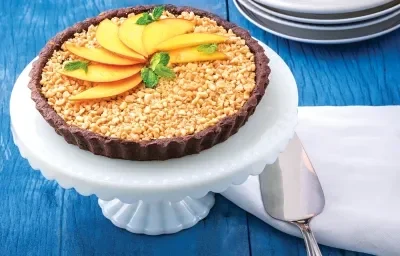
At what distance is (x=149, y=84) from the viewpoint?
1428 mm

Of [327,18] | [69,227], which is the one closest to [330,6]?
[327,18]

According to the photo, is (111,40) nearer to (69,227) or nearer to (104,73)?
(104,73)

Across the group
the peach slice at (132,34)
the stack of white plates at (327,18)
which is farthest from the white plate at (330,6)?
the peach slice at (132,34)

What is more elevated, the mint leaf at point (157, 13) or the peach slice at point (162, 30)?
the mint leaf at point (157, 13)

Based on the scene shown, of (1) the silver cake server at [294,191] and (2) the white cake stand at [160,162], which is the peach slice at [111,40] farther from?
(1) the silver cake server at [294,191]

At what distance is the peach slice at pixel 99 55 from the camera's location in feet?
4.78

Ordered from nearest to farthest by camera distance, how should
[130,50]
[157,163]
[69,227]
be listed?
[157,163]
[130,50]
[69,227]

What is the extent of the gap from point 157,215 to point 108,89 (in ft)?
1.13

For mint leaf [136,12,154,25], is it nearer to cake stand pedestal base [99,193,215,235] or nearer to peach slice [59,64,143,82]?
peach slice [59,64,143,82]

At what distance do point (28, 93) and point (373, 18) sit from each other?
99 cm

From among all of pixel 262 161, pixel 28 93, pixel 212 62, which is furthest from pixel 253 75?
pixel 28 93

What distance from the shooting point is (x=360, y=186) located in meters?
1.55

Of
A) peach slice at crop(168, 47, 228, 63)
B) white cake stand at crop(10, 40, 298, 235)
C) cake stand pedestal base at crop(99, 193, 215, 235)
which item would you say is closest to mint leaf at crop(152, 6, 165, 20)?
peach slice at crop(168, 47, 228, 63)

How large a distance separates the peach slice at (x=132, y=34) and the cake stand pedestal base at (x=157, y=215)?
1.19 ft
